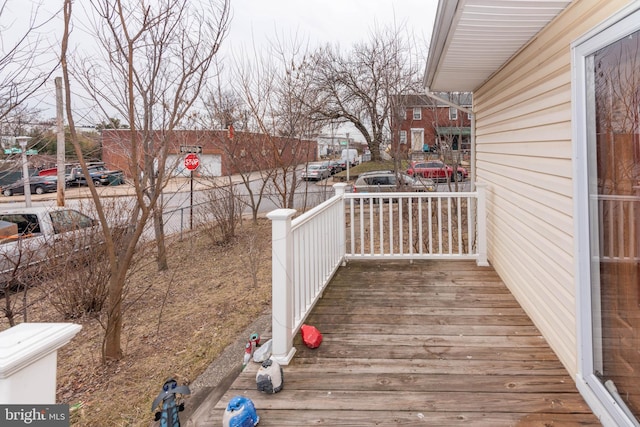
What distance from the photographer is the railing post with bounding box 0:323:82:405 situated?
907mm

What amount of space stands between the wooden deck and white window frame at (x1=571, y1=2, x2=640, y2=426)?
12 centimetres

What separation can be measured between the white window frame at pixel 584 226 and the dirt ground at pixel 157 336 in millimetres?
2414

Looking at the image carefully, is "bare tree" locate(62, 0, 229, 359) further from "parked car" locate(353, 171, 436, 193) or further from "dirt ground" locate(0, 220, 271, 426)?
"parked car" locate(353, 171, 436, 193)

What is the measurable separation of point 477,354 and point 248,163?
23.5ft

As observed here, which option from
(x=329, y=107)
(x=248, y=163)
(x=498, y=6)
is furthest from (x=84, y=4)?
(x=329, y=107)

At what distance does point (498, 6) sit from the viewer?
7.01ft

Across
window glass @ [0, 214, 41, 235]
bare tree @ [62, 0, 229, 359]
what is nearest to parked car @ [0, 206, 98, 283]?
window glass @ [0, 214, 41, 235]

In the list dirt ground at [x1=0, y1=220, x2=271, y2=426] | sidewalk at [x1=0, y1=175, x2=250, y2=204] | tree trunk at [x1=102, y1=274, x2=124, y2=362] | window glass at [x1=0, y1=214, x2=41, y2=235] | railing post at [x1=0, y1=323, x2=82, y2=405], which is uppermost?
sidewalk at [x1=0, y1=175, x2=250, y2=204]

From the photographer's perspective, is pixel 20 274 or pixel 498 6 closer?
pixel 498 6

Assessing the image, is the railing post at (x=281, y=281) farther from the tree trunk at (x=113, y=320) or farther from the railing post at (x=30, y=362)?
the tree trunk at (x=113, y=320)

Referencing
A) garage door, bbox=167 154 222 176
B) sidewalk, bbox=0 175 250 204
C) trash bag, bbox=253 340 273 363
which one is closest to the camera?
trash bag, bbox=253 340 273 363

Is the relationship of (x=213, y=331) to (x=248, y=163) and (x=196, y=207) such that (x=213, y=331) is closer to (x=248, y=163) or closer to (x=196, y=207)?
(x=196, y=207)

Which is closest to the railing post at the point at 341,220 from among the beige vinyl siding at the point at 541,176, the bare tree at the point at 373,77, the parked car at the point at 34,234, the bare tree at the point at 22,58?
the beige vinyl siding at the point at 541,176

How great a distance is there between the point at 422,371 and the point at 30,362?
1.88m
